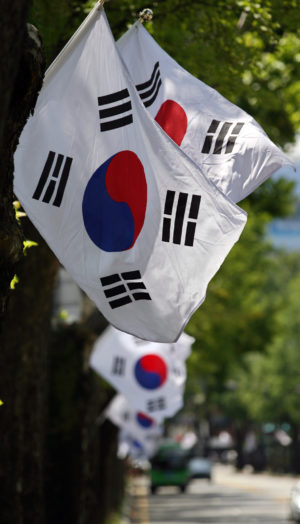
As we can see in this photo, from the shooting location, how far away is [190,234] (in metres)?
6.16

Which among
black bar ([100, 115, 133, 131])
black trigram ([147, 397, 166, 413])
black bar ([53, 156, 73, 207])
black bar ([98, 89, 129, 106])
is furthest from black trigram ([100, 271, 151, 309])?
black trigram ([147, 397, 166, 413])

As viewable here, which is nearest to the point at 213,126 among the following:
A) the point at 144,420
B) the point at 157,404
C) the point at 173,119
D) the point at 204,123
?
the point at 204,123

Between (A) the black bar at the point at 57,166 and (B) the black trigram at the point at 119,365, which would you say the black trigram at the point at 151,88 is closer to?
(A) the black bar at the point at 57,166

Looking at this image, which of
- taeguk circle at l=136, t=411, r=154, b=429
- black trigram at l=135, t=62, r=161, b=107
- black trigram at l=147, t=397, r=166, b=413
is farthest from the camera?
taeguk circle at l=136, t=411, r=154, b=429

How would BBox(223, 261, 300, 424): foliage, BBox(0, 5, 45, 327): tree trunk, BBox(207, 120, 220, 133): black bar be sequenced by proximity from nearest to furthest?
BBox(0, 5, 45, 327): tree trunk
BBox(207, 120, 220, 133): black bar
BBox(223, 261, 300, 424): foliage

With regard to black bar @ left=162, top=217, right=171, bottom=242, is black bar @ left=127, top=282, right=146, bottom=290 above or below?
below

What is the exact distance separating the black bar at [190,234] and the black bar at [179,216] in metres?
0.04

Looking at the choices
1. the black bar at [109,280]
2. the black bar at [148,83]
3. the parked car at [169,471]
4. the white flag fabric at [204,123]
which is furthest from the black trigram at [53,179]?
the parked car at [169,471]

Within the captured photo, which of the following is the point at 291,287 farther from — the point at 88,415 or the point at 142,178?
the point at 142,178

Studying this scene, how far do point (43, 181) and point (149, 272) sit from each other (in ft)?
2.87

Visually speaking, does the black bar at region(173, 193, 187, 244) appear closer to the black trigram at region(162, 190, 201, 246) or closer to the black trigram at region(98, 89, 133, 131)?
the black trigram at region(162, 190, 201, 246)

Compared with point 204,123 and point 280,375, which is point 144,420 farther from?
point 280,375

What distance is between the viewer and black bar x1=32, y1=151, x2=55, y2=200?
20.5 ft

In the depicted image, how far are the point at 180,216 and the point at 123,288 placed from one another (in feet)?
1.86
